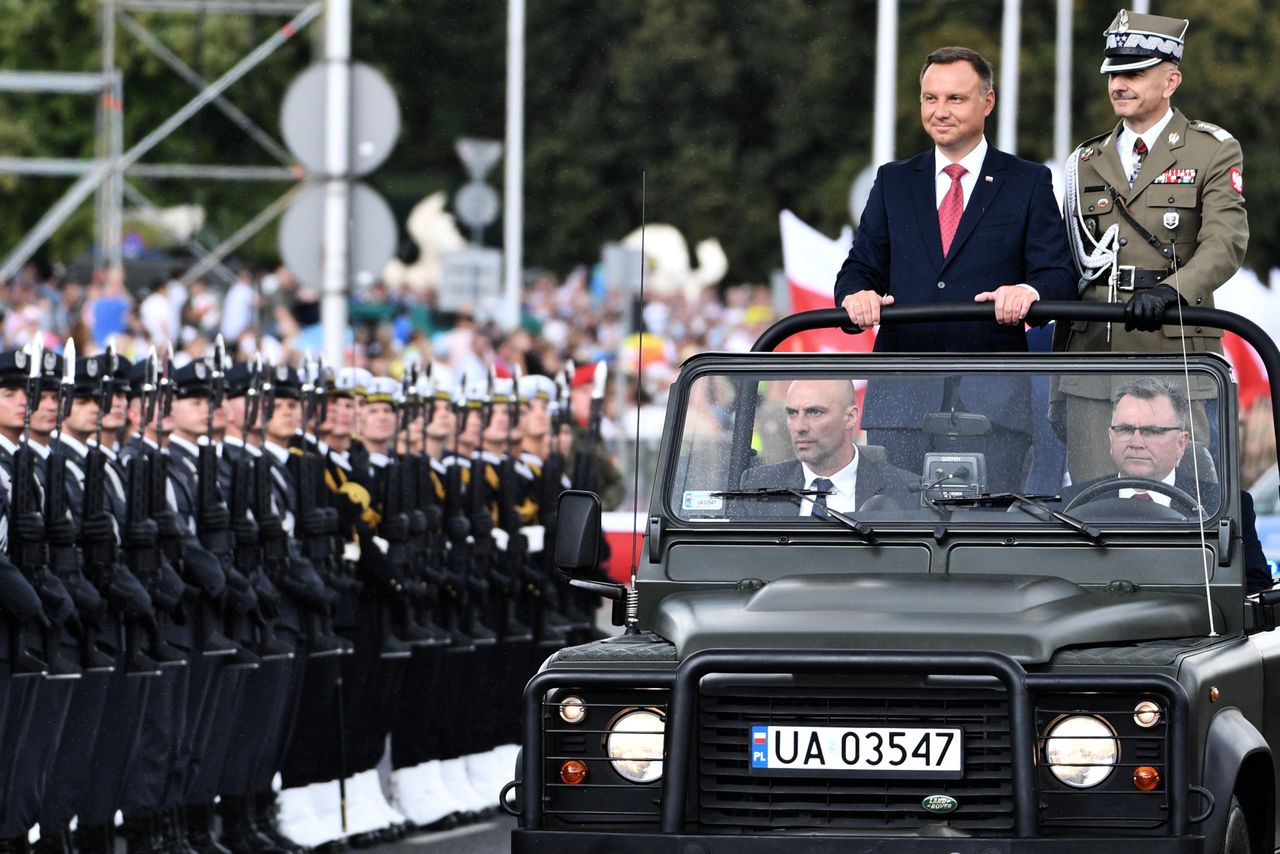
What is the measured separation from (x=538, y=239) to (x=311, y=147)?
4339 centimetres

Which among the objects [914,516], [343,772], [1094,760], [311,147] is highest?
[311,147]

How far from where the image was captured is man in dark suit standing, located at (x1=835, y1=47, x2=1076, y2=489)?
8.80 m

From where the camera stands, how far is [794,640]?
7.19 meters

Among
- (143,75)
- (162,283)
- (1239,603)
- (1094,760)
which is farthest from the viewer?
(143,75)

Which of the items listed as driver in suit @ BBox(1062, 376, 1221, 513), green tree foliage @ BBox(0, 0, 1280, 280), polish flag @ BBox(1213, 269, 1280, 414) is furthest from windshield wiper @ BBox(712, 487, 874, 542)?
green tree foliage @ BBox(0, 0, 1280, 280)

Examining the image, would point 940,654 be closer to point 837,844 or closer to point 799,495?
point 837,844

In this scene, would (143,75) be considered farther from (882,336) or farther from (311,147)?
(882,336)

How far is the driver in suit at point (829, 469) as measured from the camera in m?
8.12

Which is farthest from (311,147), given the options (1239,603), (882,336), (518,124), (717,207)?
(717,207)

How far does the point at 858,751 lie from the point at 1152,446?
149 centimetres

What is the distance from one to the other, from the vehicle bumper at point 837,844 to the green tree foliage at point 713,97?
45.1 metres

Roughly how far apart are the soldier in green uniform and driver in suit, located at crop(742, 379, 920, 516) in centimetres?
94

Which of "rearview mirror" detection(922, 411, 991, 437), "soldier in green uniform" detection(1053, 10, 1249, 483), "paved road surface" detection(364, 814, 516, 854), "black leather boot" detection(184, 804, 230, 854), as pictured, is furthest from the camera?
"paved road surface" detection(364, 814, 516, 854)

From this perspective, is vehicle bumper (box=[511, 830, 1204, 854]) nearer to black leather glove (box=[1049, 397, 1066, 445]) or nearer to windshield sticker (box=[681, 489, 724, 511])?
windshield sticker (box=[681, 489, 724, 511])
